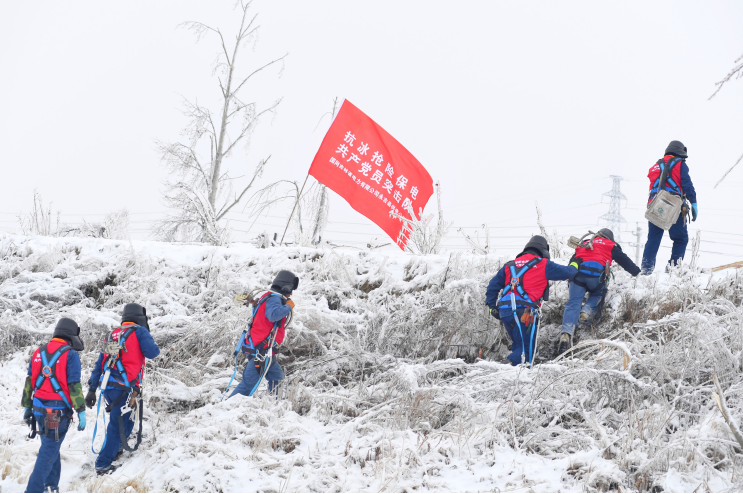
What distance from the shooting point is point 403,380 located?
15.1 ft

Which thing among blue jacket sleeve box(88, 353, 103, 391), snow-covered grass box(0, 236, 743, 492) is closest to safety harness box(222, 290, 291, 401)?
snow-covered grass box(0, 236, 743, 492)

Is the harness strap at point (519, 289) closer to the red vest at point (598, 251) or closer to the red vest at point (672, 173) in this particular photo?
the red vest at point (598, 251)

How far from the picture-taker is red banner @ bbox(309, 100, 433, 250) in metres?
7.68

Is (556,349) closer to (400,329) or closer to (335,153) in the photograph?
(400,329)

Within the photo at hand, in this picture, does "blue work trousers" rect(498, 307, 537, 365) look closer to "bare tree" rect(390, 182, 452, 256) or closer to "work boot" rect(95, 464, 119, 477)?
"bare tree" rect(390, 182, 452, 256)

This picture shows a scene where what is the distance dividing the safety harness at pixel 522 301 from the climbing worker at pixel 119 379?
11.0 ft

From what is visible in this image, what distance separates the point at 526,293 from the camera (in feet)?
16.3

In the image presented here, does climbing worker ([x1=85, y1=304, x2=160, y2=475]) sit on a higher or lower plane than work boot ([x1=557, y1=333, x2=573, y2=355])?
lower

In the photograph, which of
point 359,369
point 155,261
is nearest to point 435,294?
point 359,369

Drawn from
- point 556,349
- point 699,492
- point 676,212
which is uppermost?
point 676,212

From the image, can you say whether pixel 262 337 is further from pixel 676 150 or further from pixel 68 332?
pixel 676 150

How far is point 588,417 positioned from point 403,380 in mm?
1584

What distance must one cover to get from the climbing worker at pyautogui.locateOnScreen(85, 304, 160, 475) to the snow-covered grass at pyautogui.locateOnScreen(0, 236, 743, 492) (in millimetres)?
204

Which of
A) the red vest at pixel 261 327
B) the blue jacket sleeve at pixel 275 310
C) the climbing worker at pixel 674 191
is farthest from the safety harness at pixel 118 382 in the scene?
the climbing worker at pixel 674 191
